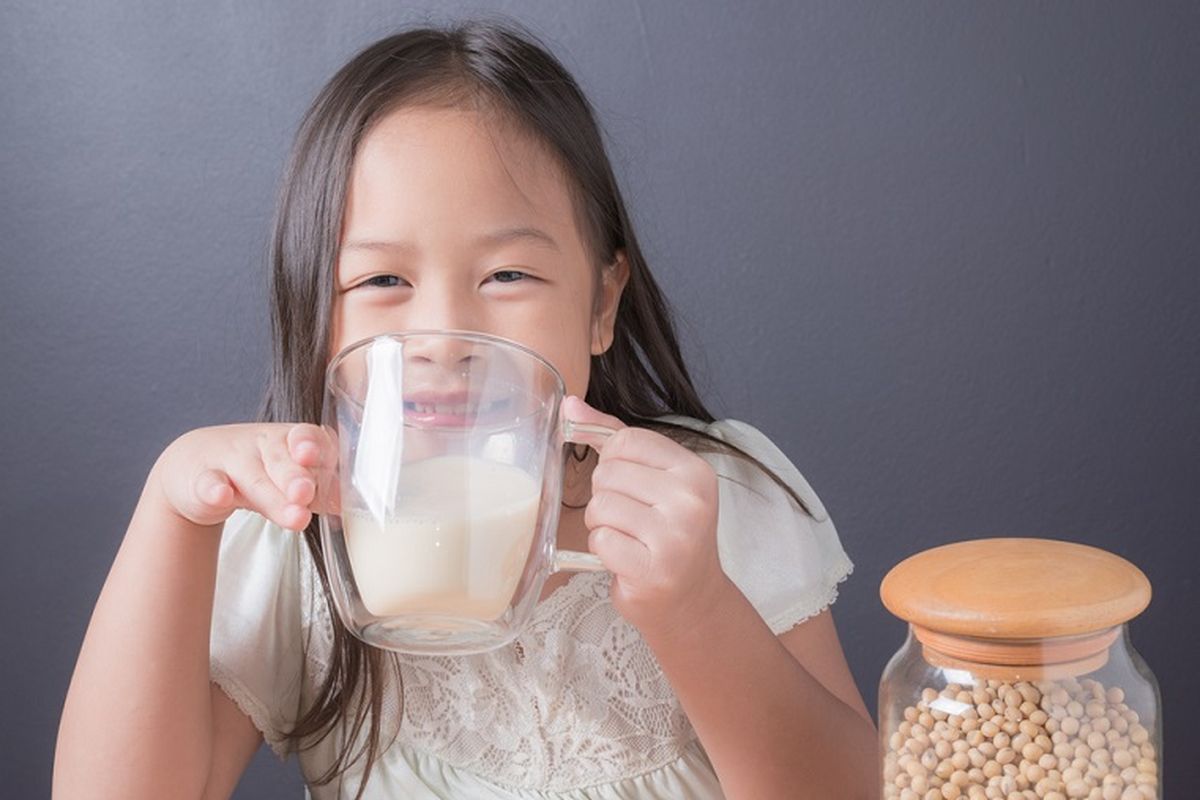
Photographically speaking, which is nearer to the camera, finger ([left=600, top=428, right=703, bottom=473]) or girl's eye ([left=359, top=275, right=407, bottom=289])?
finger ([left=600, top=428, right=703, bottom=473])

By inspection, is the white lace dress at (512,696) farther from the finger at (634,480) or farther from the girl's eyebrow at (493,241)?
the finger at (634,480)

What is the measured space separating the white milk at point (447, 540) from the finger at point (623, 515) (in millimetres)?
70

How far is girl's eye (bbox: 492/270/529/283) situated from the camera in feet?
3.06

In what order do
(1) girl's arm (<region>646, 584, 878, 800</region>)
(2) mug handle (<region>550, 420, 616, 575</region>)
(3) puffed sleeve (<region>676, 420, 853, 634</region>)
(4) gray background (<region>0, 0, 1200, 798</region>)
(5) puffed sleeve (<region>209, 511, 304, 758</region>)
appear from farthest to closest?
(4) gray background (<region>0, 0, 1200, 798</region>) < (3) puffed sleeve (<region>676, 420, 853, 634</region>) < (5) puffed sleeve (<region>209, 511, 304, 758</region>) < (1) girl's arm (<region>646, 584, 878, 800</region>) < (2) mug handle (<region>550, 420, 616, 575</region>)

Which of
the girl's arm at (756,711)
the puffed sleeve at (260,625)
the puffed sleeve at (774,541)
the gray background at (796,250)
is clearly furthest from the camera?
the gray background at (796,250)

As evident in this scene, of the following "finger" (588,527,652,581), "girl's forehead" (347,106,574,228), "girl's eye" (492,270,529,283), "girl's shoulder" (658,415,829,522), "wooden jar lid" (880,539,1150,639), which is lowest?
"girl's shoulder" (658,415,829,522)

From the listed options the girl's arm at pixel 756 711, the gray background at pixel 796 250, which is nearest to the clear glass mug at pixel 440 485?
the girl's arm at pixel 756 711

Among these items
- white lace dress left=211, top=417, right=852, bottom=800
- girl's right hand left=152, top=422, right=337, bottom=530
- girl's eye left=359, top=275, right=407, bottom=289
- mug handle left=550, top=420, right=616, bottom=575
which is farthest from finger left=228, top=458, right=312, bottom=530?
white lace dress left=211, top=417, right=852, bottom=800

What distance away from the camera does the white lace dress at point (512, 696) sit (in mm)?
1055

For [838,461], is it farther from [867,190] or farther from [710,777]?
[710,777]

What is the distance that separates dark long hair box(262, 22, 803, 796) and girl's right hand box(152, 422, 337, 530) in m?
0.17

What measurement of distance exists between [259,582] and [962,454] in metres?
0.84

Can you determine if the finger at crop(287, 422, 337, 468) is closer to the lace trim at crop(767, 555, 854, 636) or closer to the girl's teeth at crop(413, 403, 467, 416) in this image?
the girl's teeth at crop(413, 403, 467, 416)

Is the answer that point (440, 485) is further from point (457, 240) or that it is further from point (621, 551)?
point (457, 240)
